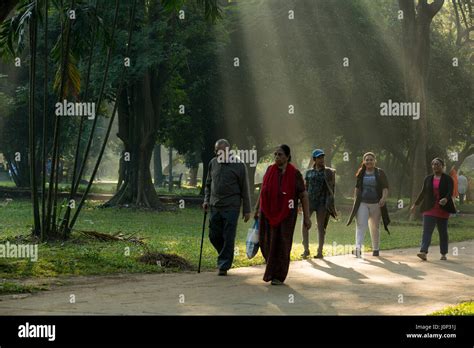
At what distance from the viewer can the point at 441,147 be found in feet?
149

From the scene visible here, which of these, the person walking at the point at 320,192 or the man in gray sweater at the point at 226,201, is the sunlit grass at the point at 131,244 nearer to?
the person walking at the point at 320,192

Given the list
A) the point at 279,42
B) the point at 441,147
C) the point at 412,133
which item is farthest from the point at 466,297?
the point at 441,147

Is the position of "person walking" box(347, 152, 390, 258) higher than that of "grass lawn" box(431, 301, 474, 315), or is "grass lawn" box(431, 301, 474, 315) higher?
"person walking" box(347, 152, 390, 258)

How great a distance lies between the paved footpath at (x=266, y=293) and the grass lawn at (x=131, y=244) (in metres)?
0.94

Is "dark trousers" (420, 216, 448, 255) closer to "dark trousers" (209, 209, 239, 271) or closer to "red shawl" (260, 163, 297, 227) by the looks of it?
"dark trousers" (209, 209, 239, 271)

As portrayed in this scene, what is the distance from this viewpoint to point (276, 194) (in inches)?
513

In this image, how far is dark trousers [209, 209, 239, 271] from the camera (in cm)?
1392

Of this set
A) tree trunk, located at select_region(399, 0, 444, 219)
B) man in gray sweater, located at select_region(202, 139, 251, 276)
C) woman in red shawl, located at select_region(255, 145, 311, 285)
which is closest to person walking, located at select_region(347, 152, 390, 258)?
man in gray sweater, located at select_region(202, 139, 251, 276)

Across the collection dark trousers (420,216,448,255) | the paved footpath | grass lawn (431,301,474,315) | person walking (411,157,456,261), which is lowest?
the paved footpath

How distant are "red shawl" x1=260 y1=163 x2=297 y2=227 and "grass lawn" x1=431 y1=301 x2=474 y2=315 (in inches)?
116

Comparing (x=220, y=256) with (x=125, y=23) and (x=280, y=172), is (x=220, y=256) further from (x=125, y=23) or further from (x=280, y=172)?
(x=125, y=23)

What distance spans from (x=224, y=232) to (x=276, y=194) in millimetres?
1332

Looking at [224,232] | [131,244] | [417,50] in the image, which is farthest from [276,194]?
[417,50]
